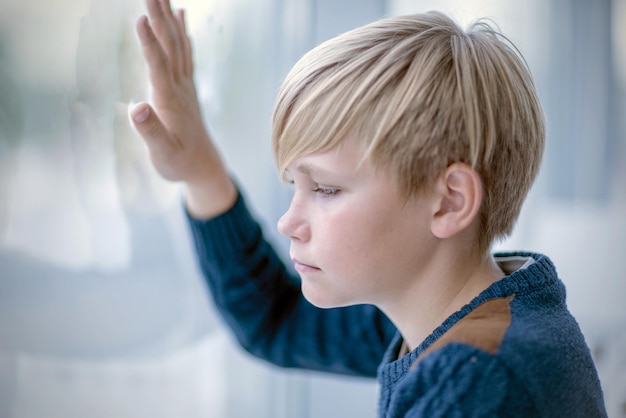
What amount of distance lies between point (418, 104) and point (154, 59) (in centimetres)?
37

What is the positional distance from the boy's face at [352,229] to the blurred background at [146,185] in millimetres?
352

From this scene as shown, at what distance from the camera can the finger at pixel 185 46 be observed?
94 cm

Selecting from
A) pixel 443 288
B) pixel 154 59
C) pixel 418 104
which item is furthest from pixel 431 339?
pixel 154 59

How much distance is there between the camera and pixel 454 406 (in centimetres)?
64

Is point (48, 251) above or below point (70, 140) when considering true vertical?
below

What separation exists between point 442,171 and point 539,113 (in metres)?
0.16

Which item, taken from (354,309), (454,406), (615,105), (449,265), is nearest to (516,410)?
(454,406)

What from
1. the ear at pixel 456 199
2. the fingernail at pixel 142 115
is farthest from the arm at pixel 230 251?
the ear at pixel 456 199

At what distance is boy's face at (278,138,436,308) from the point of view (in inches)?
29.2

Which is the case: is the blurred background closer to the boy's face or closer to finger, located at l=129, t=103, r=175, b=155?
finger, located at l=129, t=103, r=175, b=155

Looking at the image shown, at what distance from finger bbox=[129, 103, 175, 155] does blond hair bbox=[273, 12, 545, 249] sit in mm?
197

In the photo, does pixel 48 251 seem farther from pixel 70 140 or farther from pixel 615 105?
pixel 615 105

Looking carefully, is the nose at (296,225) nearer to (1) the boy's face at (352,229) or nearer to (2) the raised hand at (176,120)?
(1) the boy's face at (352,229)

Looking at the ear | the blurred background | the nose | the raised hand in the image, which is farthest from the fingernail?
the ear
